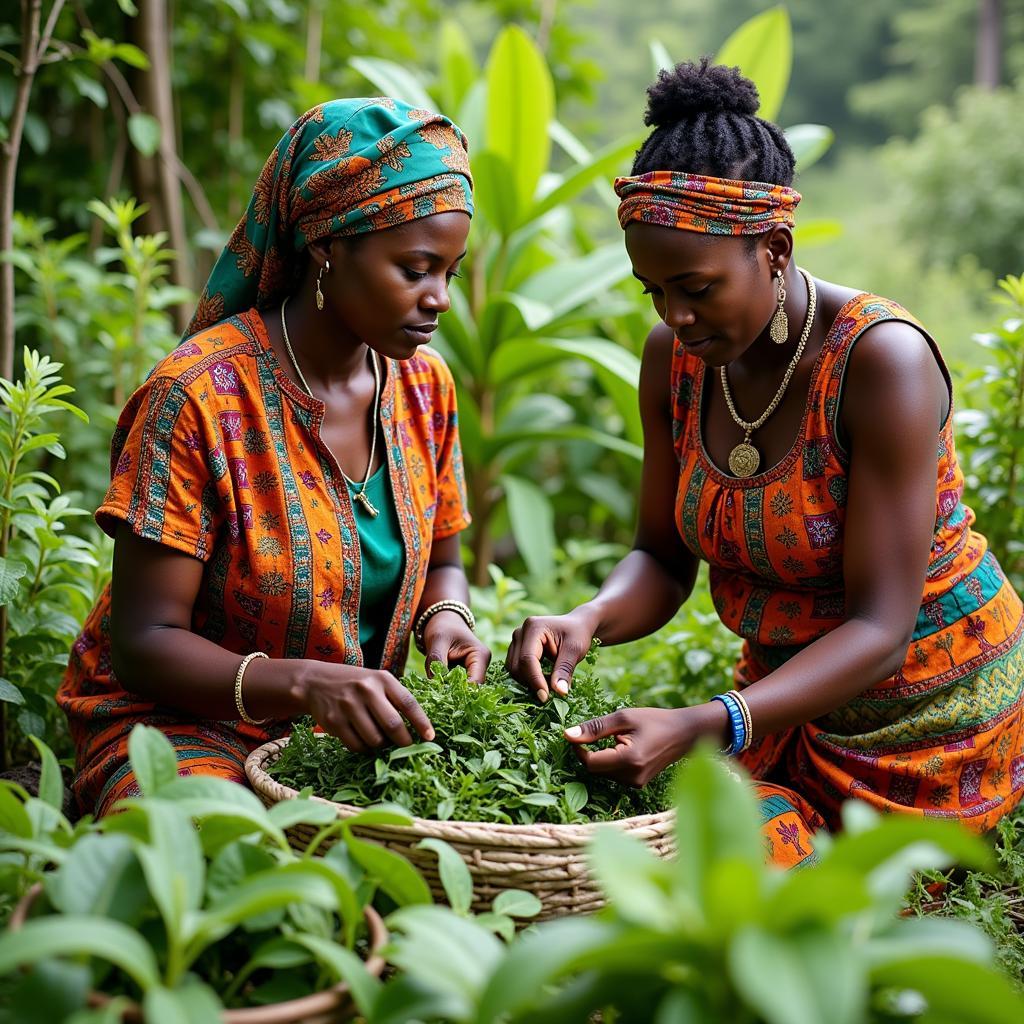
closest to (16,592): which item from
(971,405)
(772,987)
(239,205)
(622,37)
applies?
(772,987)

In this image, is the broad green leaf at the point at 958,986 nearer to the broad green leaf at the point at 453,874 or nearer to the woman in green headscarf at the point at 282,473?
the broad green leaf at the point at 453,874

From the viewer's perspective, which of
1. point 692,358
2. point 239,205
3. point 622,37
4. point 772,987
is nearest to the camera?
point 772,987

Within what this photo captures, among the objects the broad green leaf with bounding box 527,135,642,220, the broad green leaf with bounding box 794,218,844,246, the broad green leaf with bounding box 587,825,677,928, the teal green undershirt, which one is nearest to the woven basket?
the broad green leaf with bounding box 587,825,677,928

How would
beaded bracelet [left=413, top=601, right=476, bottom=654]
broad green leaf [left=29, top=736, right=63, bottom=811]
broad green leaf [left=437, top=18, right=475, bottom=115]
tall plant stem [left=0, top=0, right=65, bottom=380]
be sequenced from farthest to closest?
broad green leaf [left=437, top=18, right=475, bottom=115], tall plant stem [left=0, top=0, right=65, bottom=380], beaded bracelet [left=413, top=601, right=476, bottom=654], broad green leaf [left=29, top=736, right=63, bottom=811]

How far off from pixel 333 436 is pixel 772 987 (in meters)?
1.46

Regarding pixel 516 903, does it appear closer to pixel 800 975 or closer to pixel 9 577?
pixel 800 975

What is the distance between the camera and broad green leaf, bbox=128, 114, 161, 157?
3.34 m

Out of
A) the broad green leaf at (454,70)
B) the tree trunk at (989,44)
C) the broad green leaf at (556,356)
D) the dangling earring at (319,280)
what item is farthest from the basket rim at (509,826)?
the tree trunk at (989,44)

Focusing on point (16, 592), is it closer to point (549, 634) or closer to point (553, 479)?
point (549, 634)

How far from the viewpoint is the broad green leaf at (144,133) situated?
3.34m

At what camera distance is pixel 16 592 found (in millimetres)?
2059

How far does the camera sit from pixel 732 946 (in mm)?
923

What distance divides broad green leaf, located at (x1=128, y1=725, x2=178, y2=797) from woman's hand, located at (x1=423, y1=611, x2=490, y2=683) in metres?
0.73

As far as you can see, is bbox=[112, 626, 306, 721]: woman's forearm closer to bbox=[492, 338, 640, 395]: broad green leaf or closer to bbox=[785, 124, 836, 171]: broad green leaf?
bbox=[492, 338, 640, 395]: broad green leaf
